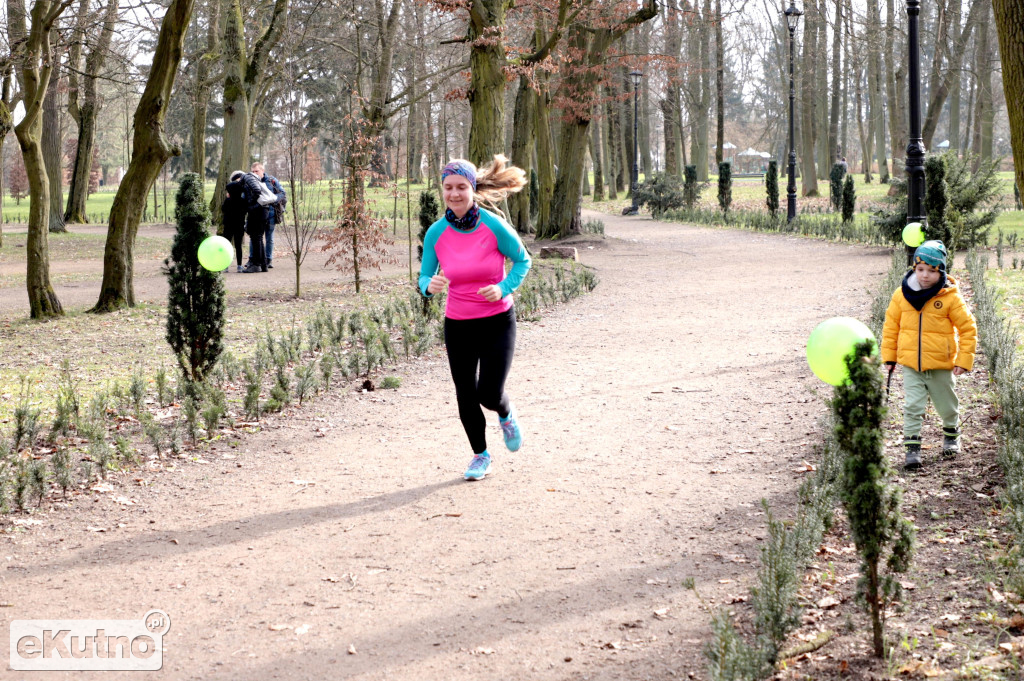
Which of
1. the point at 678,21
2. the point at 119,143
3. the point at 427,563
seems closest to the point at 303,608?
the point at 427,563

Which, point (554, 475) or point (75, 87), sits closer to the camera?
point (554, 475)

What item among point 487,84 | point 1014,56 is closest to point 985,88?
point 487,84

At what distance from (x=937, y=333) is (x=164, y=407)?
5421mm

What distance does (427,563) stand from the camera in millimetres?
4707

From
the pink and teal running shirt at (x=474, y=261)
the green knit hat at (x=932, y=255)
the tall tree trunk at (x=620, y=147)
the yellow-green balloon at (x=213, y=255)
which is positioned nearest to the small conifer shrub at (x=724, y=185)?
the tall tree trunk at (x=620, y=147)

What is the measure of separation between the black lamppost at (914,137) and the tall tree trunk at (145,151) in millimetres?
9222

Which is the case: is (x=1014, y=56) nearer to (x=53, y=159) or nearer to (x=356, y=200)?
(x=356, y=200)

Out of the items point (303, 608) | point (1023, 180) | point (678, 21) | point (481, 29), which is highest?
point (678, 21)

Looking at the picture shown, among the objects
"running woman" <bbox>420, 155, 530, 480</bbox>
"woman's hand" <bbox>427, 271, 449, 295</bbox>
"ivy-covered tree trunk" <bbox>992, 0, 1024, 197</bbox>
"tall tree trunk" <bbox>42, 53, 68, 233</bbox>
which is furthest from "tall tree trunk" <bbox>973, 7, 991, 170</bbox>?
"woman's hand" <bbox>427, 271, 449, 295</bbox>

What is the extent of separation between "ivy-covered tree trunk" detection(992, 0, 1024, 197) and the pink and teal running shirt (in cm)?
256

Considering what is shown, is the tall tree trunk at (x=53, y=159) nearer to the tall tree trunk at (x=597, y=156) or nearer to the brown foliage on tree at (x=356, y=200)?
the brown foliage on tree at (x=356, y=200)

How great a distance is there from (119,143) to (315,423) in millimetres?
85747

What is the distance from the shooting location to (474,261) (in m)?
5.65

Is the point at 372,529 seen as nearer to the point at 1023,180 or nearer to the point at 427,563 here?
the point at 427,563
